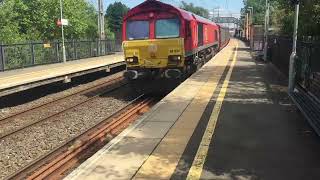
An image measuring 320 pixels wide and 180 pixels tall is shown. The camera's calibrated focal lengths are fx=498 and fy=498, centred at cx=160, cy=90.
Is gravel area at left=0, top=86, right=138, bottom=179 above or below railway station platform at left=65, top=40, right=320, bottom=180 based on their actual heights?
below

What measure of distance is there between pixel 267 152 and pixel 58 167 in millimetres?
4085

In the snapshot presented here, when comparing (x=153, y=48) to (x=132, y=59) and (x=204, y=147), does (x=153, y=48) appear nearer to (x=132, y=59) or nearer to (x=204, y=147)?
(x=132, y=59)

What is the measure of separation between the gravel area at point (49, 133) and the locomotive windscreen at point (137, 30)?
246cm

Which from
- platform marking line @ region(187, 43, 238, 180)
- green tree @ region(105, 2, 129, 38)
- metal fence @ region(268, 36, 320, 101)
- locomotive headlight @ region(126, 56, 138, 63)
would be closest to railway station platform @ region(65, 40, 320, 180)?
platform marking line @ region(187, 43, 238, 180)

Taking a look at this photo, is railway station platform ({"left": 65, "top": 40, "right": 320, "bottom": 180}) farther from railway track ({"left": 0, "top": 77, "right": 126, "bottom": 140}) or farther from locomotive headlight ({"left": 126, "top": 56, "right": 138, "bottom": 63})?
locomotive headlight ({"left": 126, "top": 56, "right": 138, "bottom": 63})

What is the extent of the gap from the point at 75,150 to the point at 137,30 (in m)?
8.58

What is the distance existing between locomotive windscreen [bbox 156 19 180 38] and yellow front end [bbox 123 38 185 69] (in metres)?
0.36

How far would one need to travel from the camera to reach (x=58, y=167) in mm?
9703

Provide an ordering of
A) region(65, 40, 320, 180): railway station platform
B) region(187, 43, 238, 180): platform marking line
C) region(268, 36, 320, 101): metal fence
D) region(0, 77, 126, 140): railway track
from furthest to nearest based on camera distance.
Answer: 1. region(0, 77, 126, 140): railway track
2. region(268, 36, 320, 101): metal fence
3. region(65, 40, 320, 180): railway station platform
4. region(187, 43, 238, 180): platform marking line

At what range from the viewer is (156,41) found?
60.4ft

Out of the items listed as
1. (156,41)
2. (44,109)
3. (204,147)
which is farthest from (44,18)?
(204,147)

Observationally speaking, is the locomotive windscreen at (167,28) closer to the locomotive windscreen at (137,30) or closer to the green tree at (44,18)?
the locomotive windscreen at (137,30)

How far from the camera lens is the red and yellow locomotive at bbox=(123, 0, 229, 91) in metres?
18.4

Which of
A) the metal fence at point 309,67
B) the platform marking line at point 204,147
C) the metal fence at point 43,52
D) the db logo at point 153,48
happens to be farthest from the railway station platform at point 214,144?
the metal fence at point 43,52
